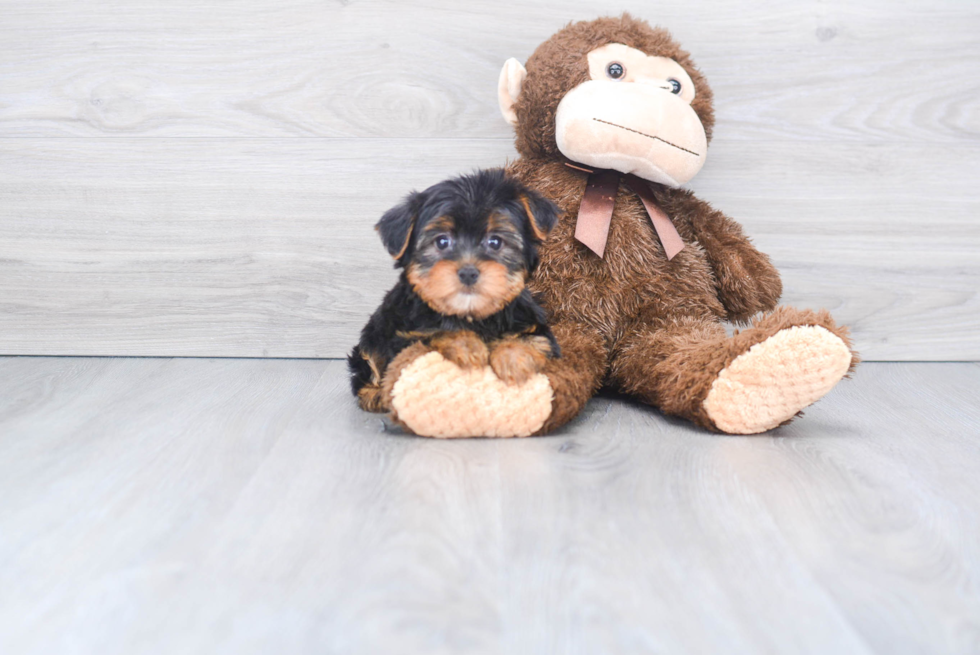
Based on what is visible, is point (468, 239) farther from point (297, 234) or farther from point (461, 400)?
point (297, 234)

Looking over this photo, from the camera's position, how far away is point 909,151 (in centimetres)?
204

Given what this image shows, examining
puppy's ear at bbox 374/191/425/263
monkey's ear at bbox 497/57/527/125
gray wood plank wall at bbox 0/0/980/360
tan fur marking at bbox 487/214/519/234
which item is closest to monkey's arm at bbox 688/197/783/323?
gray wood plank wall at bbox 0/0/980/360

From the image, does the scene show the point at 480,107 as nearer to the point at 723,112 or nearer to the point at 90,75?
the point at 723,112

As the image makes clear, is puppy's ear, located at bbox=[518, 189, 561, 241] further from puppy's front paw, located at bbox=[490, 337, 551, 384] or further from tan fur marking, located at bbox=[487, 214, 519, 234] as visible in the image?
puppy's front paw, located at bbox=[490, 337, 551, 384]

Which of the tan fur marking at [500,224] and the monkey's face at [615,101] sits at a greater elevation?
the monkey's face at [615,101]

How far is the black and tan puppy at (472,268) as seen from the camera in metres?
1.32

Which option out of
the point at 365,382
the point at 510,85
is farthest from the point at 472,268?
the point at 510,85

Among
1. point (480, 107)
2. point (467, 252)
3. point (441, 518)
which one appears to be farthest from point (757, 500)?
point (480, 107)

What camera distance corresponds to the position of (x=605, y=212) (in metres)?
1.67

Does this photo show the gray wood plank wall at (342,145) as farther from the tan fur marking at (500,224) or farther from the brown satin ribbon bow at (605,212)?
the tan fur marking at (500,224)

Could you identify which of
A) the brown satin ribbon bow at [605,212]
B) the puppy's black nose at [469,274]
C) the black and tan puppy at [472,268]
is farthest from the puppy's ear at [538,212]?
the brown satin ribbon bow at [605,212]

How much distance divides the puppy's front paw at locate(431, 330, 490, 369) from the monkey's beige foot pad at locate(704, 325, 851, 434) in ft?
1.45

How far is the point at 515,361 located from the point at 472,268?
188mm

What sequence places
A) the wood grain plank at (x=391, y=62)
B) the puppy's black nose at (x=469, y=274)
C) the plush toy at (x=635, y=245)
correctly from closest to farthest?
the puppy's black nose at (x=469, y=274)
the plush toy at (x=635, y=245)
the wood grain plank at (x=391, y=62)
